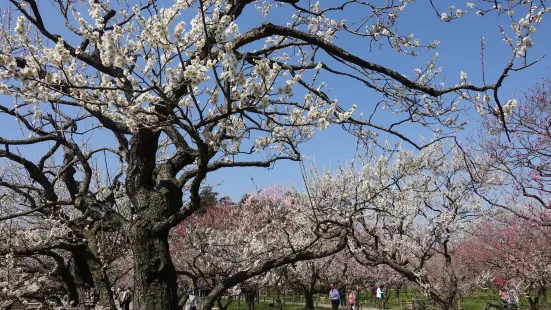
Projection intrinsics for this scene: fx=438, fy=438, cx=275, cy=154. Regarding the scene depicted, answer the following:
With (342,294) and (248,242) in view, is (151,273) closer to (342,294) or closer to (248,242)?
(248,242)

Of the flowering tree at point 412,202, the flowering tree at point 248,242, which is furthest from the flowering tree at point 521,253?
the flowering tree at point 248,242

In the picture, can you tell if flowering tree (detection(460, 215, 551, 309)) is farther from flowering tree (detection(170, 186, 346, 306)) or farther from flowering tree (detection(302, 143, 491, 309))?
flowering tree (detection(170, 186, 346, 306))

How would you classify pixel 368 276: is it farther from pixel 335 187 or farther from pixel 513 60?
pixel 513 60

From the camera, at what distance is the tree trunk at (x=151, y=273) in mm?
3270

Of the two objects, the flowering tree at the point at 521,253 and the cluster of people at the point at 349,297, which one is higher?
the flowering tree at the point at 521,253

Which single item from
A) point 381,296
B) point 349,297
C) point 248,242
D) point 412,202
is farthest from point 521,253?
point 381,296

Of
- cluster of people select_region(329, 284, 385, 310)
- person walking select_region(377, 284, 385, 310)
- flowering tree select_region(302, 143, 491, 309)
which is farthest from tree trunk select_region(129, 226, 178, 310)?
person walking select_region(377, 284, 385, 310)

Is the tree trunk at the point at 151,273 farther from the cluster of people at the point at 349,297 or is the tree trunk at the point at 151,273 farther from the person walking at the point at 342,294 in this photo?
the person walking at the point at 342,294

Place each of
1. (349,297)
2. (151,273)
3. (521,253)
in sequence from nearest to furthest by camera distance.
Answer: (151,273) → (521,253) → (349,297)

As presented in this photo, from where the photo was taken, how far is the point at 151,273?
330 centimetres

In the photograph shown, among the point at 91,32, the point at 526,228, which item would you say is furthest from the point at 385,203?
the point at 91,32

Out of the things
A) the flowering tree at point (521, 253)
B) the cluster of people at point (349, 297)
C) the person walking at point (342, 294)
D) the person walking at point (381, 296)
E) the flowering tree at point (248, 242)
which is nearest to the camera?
the flowering tree at point (248, 242)

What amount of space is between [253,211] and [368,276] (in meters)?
8.49

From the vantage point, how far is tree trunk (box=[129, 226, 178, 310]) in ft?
10.7
